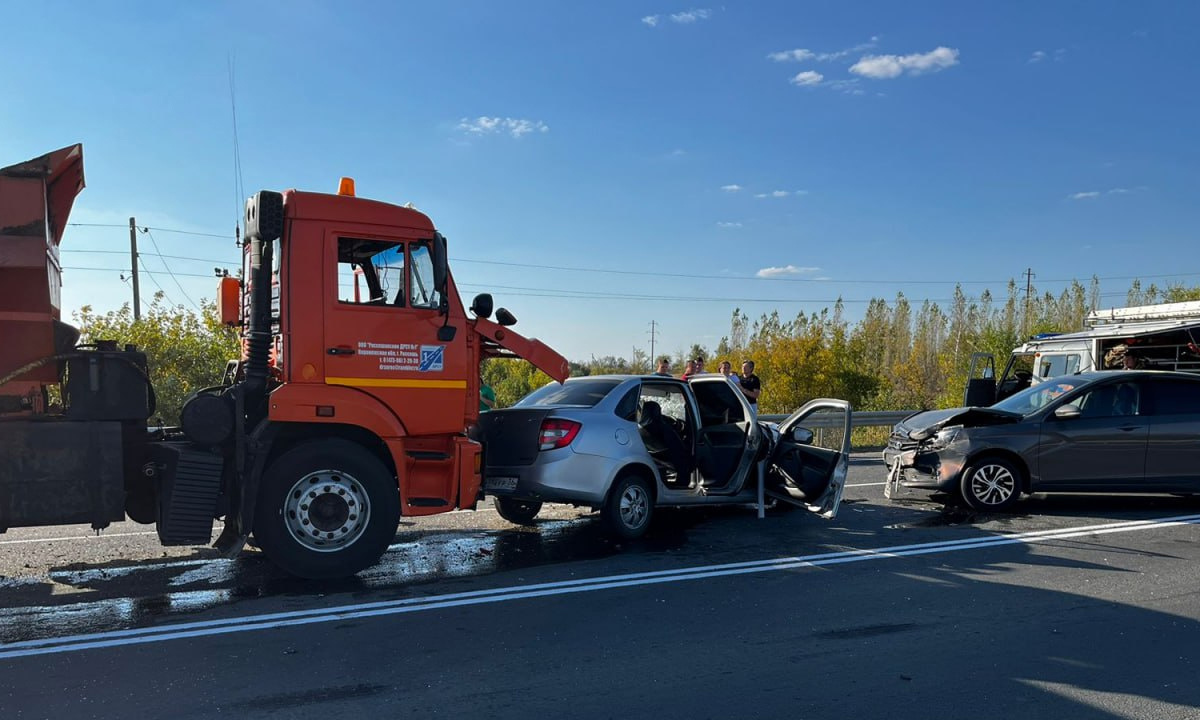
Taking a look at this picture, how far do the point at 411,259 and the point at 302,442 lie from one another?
165 centimetres

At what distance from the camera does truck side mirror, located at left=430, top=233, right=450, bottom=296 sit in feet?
22.4

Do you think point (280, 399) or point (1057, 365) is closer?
point (280, 399)

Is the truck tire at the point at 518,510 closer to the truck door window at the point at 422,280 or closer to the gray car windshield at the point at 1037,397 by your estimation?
the truck door window at the point at 422,280

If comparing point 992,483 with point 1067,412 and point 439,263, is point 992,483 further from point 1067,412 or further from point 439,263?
point 439,263

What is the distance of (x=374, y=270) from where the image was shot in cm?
684

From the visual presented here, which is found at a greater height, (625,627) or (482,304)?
(482,304)

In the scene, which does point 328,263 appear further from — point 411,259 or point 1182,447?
point 1182,447

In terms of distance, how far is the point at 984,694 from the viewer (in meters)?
4.31

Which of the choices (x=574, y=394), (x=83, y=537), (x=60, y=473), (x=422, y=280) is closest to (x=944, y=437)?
(x=574, y=394)

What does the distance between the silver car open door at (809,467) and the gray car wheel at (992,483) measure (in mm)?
1629

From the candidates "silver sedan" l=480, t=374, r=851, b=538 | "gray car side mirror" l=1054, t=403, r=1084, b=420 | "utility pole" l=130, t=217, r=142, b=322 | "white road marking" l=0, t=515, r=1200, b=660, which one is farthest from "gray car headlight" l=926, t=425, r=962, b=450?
"utility pole" l=130, t=217, r=142, b=322

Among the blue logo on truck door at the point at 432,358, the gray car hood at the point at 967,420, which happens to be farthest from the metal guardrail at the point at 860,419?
the blue logo on truck door at the point at 432,358

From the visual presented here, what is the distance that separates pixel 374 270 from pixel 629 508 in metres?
3.20

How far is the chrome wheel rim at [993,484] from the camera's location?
9484 mm
